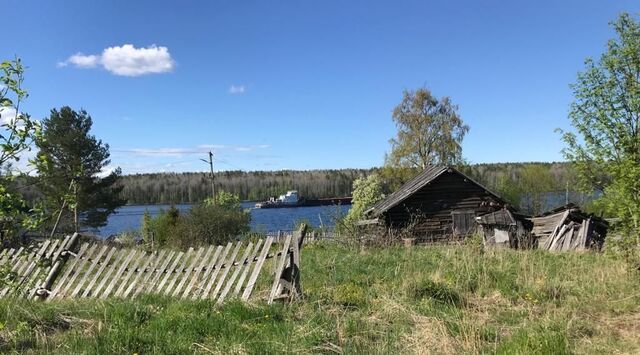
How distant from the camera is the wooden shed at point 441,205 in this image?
2753cm

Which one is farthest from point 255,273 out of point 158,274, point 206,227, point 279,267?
point 206,227

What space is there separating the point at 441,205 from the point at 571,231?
801 cm

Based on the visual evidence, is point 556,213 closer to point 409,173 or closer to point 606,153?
point 606,153

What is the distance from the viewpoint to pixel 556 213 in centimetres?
2314

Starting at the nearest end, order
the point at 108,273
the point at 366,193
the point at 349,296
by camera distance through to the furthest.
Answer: the point at 349,296
the point at 108,273
the point at 366,193

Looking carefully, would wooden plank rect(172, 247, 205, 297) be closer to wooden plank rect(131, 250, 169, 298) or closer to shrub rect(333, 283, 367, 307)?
wooden plank rect(131, 250, 169, 298)

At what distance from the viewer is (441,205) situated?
28.4 metres

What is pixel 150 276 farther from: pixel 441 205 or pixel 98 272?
pixel 441 205

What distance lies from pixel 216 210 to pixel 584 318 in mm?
25097

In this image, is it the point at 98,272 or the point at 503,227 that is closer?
the point at 98,272

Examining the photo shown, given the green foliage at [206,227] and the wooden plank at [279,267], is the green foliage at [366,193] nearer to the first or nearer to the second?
the green foliage at [206,227]

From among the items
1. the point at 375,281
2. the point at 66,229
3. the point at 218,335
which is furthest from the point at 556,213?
the point at 66,229

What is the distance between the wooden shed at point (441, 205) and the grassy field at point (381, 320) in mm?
18512

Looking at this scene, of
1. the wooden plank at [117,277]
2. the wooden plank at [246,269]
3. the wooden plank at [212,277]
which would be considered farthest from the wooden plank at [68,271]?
the wooden plank at [246,269]
